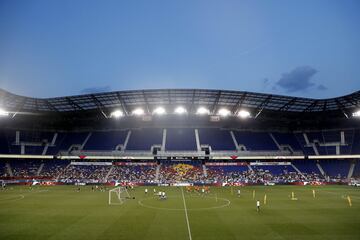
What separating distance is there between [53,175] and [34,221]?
152ft

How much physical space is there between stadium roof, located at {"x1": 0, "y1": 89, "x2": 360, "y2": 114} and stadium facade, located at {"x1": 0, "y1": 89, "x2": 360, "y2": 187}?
0.76 feet

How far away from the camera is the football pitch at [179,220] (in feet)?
67.3

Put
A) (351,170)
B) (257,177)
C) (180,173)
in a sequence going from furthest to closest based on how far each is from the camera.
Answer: (351,170) → (180,173) → (257,177)

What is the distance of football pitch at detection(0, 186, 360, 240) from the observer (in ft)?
67.3

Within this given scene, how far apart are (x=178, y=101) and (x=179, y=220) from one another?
4487cm

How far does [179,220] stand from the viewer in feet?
83.5

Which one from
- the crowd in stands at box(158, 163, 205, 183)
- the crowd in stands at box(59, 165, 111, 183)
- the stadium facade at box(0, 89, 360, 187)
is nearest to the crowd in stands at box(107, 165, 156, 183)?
the stadium facade at box(0, 89, 360, 187)

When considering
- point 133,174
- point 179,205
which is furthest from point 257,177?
point 179,205

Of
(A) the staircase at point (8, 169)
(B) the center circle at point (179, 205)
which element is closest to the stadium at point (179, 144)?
(A) the staircase at point (8, 169)

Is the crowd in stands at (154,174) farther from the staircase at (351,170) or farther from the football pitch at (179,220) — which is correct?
the football pitch at (179,220)

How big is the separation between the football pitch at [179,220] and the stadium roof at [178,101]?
98.1 ft

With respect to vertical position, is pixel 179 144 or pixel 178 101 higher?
pixel 178 101

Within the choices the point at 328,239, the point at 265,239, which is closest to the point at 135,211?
the point at 265,239

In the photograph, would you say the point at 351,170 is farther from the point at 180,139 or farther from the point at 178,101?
the point at 178,101
